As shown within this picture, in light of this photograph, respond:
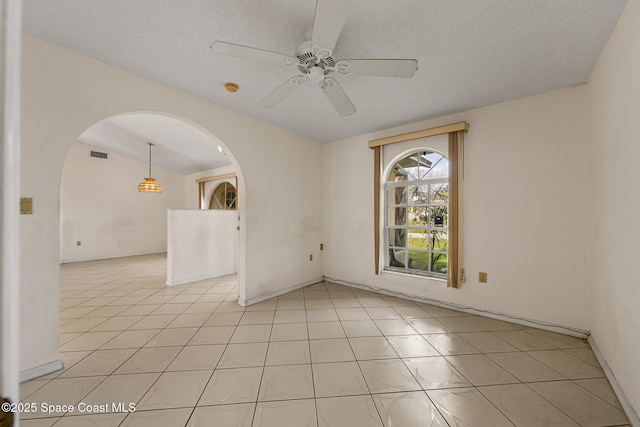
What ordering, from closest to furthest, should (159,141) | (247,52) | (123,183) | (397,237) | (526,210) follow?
(247,52)
(526,210)
(397,237)
(159,141)
(123,183)

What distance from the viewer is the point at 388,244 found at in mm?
3865

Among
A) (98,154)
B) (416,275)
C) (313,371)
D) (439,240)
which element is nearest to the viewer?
(313,371)

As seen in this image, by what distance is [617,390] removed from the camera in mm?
1697

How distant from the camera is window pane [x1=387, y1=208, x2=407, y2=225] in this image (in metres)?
3.72

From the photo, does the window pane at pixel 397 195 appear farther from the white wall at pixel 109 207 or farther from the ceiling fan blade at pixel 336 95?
the white wall at pixel 109 207

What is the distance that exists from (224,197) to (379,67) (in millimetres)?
6452

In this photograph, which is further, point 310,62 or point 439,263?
point 439,263

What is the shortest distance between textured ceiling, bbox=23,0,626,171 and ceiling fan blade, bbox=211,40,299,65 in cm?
32

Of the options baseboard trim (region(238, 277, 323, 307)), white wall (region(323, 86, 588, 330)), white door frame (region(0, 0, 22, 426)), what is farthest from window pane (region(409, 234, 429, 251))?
white door frame (region(0, 0, 22, 426))

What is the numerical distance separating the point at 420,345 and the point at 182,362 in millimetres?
2069

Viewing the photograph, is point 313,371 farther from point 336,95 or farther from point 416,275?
point 336,95

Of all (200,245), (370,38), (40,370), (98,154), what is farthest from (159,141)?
(370,38)

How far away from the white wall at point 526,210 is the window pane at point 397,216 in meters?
0.85

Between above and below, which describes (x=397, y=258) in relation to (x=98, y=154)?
below
